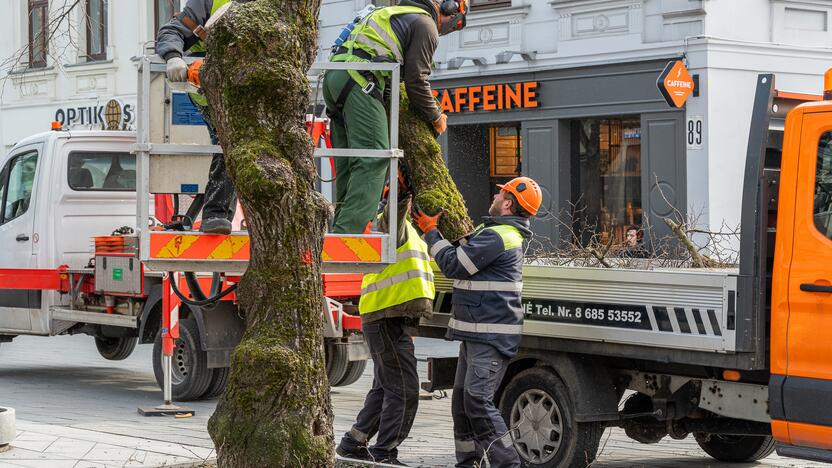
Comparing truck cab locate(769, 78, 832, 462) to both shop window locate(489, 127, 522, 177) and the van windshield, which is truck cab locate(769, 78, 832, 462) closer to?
the van windshield

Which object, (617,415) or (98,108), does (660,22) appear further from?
(98,108)

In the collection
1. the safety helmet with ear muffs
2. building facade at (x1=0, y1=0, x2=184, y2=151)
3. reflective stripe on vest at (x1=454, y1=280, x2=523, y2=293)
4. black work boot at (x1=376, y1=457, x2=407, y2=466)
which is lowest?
black work boot at (x1=376, y1=457, x2=407, y2=466)

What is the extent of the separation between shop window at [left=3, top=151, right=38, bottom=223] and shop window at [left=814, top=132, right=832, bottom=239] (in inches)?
344

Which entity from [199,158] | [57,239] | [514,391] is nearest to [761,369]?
[514,391]

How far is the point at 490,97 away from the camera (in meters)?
20.9

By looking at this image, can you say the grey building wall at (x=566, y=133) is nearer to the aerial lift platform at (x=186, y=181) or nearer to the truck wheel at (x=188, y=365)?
the truck wheel at (x=188, y=365)

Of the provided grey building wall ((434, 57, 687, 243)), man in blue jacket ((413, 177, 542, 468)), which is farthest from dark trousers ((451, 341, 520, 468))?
grey building wall ((434, 57, 687, 243))

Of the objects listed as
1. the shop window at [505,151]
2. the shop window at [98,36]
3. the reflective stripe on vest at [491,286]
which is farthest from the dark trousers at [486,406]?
the shop window at [98,36]

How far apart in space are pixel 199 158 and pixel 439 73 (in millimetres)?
14166

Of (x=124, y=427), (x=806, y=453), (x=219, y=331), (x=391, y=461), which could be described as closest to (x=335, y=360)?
(x=219, y=331)

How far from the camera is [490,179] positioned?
22.1 metres

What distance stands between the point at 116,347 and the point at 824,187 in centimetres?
905

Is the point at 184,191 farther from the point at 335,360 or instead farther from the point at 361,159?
the point at 335,360

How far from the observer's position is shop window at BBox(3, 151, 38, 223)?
44.7 ft
